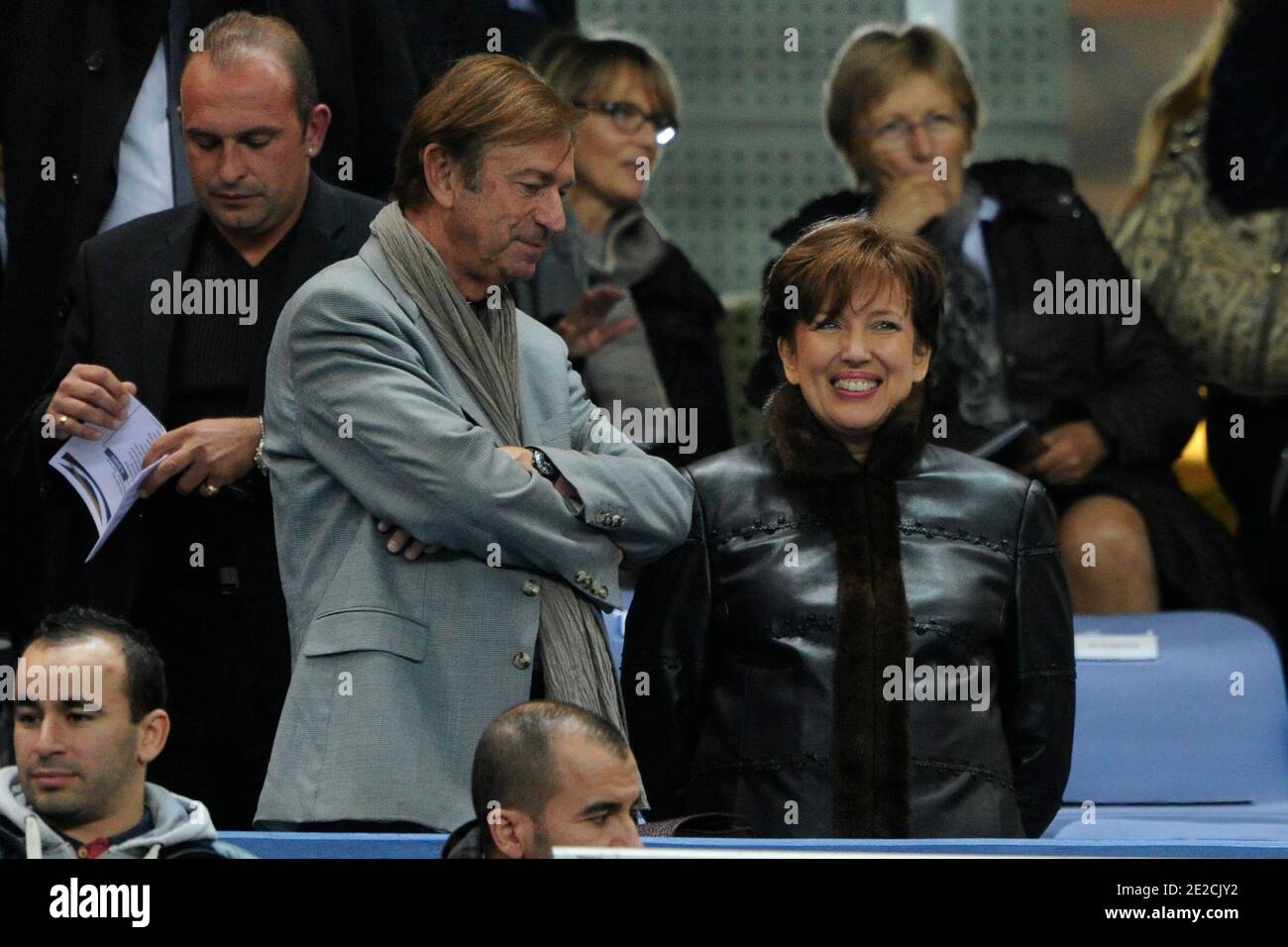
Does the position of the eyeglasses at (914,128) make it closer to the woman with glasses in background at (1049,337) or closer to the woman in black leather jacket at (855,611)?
the woman with glasses in background at (1049,337)

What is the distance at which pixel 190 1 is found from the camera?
15.6ft

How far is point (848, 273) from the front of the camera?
12.7 ft

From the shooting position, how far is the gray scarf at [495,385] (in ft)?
12.1

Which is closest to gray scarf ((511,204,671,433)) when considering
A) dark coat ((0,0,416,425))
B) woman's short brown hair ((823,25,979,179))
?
dark coat ((0,0,416,425))

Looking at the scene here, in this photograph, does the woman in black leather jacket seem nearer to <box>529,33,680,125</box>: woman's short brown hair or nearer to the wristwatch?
the wristwatch

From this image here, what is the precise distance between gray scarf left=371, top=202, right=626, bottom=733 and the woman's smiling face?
520 mm

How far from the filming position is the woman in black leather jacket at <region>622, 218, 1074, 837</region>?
3770 mm

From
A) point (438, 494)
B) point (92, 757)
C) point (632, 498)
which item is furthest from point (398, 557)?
point (92, 757)

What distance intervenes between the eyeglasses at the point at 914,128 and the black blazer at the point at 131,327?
4.59ft

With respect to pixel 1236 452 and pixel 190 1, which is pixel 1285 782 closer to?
pixel 1236 452

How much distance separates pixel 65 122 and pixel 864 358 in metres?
1.93

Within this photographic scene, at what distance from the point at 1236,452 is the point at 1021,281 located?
718 millimetres

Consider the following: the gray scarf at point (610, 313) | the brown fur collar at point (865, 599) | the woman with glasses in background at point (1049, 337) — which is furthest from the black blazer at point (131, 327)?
the woman with glasses in background at point (1049, 337)
